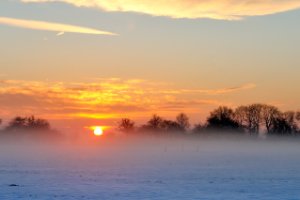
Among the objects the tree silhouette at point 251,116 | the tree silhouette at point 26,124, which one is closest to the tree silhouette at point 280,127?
the tree silhouette at point 251,116

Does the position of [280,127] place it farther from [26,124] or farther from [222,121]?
[26,124]

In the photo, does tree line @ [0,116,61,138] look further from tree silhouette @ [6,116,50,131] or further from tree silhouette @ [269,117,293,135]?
tree silhouette @ [269,117,293,135]

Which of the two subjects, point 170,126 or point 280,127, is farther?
point 170,126

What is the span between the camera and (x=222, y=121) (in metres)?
120

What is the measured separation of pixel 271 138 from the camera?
115 meters

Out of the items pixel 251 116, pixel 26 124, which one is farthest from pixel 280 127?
pixel 26 124

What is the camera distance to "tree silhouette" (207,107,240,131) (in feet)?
391

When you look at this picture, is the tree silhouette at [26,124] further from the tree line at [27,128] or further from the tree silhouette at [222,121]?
the tree silhouette at [222,121]

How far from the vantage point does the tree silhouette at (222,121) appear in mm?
119131

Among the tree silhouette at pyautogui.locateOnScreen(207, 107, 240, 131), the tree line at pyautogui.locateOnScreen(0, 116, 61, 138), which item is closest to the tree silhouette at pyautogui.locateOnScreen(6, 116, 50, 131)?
the tree line at pyautogui.locateOnScreen(0, 116, 61, 138)

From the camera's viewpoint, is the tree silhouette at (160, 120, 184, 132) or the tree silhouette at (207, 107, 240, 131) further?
the tree silhouette at (160, 120, 184, 132)

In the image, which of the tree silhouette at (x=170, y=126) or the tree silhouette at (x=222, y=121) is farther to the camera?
the tree silhouette at (x=170, y=126)

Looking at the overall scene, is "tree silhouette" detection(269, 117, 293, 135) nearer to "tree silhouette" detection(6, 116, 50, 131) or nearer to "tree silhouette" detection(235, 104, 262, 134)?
"tree silhouette" detection(235, 104, 262, 134)

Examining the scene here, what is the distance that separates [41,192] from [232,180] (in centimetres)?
1086
